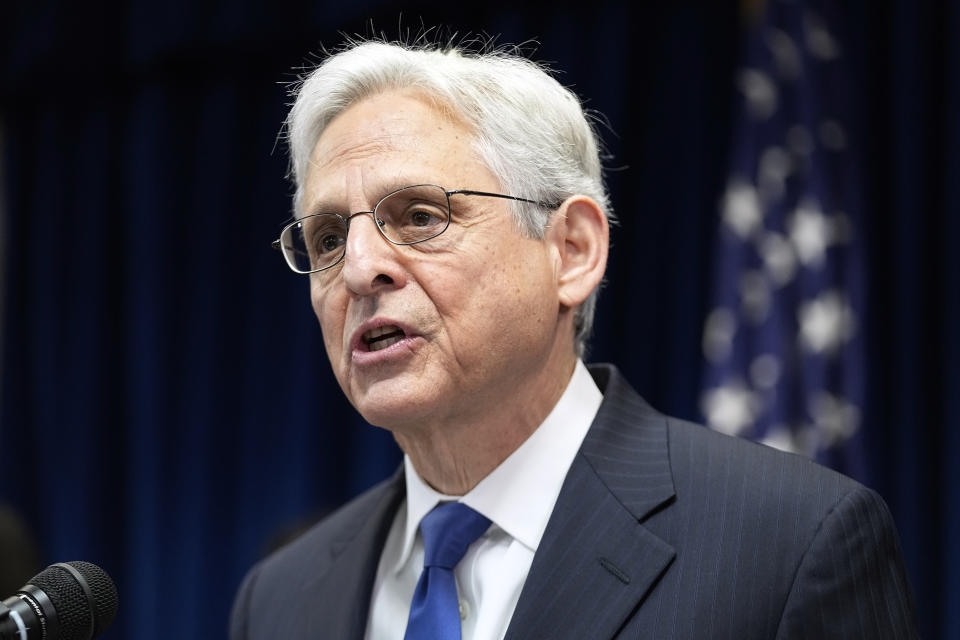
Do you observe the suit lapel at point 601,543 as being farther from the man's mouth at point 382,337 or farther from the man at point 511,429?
the man's mouth at point 382,337

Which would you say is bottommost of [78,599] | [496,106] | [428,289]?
[78,599]

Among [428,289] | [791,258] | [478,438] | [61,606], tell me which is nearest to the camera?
[61,606]

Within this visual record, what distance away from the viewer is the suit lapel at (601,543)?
1435 mm

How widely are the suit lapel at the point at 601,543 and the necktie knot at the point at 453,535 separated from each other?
15cm

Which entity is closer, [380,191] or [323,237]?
[380,191]

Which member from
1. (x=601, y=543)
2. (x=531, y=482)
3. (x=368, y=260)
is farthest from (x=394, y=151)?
(x=601, y=543)

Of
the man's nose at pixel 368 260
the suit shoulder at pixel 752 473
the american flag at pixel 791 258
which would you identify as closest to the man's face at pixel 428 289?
the man's nose at pixel 368 260

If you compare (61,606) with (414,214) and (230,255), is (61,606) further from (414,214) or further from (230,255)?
(230,255)

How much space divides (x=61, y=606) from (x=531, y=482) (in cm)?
74

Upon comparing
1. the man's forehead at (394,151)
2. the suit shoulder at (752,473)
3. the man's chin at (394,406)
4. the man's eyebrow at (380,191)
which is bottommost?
the suit shoulder at (752,473)

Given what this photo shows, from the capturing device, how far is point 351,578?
1.79 metres

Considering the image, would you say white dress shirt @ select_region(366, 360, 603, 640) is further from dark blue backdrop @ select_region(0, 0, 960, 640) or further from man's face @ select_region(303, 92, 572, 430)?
dark blue backdrop @ select_region(0, 0, 960, 640)

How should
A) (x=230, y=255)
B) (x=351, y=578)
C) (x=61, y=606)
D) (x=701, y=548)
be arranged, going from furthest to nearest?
(x=230, y=255) → (x=351, y=578) → (x=701, y=548) → (x=61, y=606)

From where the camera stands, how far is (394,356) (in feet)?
5.08
